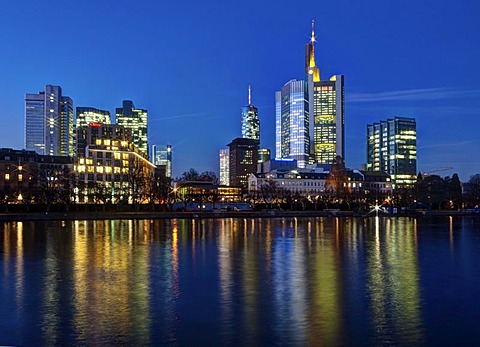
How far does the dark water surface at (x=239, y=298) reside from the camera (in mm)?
13570

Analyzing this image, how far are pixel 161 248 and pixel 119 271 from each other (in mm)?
10938

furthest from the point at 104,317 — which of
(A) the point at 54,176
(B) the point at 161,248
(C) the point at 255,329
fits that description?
(A) the point at 54,176

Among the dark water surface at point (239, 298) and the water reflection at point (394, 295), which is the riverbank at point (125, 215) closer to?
the dark water surface at point (239, 298)

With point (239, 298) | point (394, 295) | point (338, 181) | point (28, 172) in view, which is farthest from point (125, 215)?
point (338, 181)

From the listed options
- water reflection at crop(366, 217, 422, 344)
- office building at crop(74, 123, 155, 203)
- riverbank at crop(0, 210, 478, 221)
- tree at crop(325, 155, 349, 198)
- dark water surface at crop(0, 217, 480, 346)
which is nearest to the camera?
dark water surface at crop(0, 217, 480, 346)

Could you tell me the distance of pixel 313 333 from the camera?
536 inches

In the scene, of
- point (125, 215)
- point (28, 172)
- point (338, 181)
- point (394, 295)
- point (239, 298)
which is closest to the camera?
point (239, 298)

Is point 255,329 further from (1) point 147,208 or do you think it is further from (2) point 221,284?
(1) point 147,208

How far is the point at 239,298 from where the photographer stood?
18.0 m

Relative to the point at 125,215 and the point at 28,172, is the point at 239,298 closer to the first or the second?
the point at 125,215

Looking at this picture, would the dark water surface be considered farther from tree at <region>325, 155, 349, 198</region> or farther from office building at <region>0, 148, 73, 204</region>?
tree at <region>325, 155, 349, 198</region>

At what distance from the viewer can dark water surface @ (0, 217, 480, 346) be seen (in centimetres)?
1357

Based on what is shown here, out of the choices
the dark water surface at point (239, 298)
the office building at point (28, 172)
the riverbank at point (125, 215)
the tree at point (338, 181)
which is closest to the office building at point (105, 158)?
the office building at point (28, 172)

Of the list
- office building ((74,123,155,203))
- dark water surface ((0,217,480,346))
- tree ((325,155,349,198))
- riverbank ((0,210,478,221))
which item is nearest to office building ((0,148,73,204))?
office building ((74,123,155,203))
